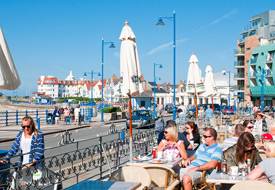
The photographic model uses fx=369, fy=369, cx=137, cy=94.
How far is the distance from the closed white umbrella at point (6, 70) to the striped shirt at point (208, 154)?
369 centimetres

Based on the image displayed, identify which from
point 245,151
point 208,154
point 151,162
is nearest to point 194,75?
point 208,154

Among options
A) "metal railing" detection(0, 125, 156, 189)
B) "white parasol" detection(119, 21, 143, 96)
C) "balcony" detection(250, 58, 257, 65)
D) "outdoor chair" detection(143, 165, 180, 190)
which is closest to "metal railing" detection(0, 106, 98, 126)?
"metal railing" detection(0, 125, 156, 189)

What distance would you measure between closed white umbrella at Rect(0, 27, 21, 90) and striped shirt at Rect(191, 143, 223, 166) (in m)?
3.69

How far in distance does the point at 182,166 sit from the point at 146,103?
80511 millimetres

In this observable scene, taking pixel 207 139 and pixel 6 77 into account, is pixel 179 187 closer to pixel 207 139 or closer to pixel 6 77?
pixel 207 139

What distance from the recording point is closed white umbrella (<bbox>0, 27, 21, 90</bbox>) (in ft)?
16.2

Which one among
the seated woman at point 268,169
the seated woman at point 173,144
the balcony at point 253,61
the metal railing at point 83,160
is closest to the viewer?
the seated woman at point 268,169

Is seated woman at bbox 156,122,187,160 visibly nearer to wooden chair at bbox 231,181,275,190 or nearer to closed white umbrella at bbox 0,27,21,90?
wooden chair at bbox 231,181,275,190

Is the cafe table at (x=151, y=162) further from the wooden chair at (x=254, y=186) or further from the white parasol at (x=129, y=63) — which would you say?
the white parasol at (x=129, y=63)

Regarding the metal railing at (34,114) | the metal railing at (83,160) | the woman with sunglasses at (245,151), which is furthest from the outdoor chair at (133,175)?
the metal railing at (34,114)

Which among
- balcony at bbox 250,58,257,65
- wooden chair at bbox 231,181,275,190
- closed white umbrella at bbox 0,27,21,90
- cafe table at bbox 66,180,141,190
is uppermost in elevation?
balcony at bbox 250,58,257,65

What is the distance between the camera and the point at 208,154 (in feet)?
23.1

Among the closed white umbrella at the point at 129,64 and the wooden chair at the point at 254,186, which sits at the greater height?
the closed white umbrella at the point at 129,64

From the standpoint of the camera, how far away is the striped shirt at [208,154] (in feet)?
22.6
